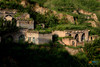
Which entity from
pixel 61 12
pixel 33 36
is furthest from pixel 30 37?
pixel 61 12

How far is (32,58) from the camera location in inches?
427

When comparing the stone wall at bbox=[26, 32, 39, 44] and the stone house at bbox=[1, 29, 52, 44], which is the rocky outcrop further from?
the stone wall at bbox=[26, 32, 39, 44]

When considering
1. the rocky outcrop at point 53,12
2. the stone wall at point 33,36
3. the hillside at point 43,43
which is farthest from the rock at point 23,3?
the stone wall at point 33,36

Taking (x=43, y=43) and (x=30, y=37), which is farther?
(x=30, y=37)

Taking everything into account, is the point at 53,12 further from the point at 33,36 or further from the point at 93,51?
the point at 93,51

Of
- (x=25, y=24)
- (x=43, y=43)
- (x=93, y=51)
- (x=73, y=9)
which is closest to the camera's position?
(x=93, y=51)

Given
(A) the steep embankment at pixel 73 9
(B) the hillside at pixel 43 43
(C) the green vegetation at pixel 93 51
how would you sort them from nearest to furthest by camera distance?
(B) the hillside at pixel 43 43 < (C) the green vegetation at pixel 93 51 < (A) the steep embankment at pixel 73 9

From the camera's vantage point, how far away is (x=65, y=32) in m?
17.2

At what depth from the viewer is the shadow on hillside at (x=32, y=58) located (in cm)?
960

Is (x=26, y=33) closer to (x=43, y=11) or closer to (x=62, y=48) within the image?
(x=62, y=48)

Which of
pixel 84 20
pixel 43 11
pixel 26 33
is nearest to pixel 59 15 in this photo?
pixel 43 11

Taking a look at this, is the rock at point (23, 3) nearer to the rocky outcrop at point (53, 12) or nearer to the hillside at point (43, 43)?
the hillside at point (43, 43)

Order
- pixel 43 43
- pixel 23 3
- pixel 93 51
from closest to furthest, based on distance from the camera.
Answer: pixel 93 51 < pixel 43 43 < pixel 23 3

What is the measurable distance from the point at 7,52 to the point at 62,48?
5.91m
